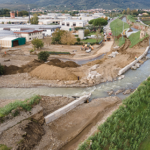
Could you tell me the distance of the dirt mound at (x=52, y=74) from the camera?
63.4 ft

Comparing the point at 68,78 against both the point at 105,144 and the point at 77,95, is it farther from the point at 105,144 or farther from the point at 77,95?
the point at 105,144

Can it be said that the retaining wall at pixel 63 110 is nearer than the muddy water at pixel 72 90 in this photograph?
Yes

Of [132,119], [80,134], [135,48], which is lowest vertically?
[80,134]

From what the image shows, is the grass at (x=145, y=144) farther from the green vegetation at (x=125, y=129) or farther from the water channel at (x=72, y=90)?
the water channel at (x=72, y=90)

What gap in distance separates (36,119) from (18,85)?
27.1 feet

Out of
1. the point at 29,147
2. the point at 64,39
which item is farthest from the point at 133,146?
the point at 64,39

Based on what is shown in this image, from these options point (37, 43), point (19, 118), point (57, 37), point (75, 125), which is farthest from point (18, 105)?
point (57, 37)

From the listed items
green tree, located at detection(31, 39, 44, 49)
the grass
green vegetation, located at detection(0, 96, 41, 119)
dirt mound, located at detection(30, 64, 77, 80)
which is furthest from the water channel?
green tree, located at detection(31, 39, 44, 49)

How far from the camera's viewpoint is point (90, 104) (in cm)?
1455

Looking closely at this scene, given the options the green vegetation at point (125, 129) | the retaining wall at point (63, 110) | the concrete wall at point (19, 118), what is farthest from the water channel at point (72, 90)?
the concrete wall at point (19, 118)

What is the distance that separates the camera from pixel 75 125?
1188 cm

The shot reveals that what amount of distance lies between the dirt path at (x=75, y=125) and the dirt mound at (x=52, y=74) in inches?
204

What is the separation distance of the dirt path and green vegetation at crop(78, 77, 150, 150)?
4.16ft

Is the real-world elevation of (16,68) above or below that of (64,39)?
below
